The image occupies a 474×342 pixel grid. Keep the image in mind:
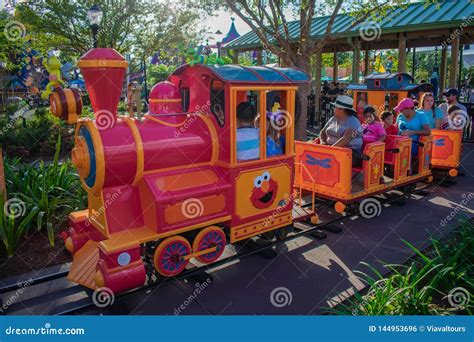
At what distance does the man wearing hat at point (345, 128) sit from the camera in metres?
6.15

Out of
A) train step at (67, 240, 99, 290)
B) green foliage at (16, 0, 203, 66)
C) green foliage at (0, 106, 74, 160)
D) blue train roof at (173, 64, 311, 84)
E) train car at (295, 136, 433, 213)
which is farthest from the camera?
green foliage at (16, 0, 203, 66)

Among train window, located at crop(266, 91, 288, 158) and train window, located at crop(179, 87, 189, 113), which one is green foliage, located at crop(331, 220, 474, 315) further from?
train window, located at crop(179, 87, 189, 113)

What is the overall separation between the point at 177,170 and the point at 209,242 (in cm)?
87

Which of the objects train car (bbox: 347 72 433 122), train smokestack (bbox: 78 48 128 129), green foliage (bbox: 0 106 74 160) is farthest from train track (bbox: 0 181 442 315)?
train car (bbox: 347 72 433 122)

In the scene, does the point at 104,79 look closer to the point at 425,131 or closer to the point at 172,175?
the point at 172,175

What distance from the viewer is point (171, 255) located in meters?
4.18

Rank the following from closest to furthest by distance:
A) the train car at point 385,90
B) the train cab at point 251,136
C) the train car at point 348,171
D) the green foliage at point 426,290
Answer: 1. the green foliage at point 426,290
2. the train cab at point 251,136
3. the train car at point 348,171
4. the train car at point 385,90

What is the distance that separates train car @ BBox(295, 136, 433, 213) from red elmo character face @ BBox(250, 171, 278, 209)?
1.07 meters

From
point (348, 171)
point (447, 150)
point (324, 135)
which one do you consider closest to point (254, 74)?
point (348, 171)

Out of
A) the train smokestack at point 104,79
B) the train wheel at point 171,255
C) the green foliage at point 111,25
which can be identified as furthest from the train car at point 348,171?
the green foliage at point 111,25

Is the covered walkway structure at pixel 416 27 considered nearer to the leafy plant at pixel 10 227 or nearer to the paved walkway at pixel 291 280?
the paved walkway at pixel 291 280

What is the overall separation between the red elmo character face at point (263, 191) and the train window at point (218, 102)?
0.81 meters

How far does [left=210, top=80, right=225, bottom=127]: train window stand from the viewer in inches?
178

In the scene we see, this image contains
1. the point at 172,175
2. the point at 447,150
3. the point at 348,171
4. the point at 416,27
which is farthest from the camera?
the point at 416,27
